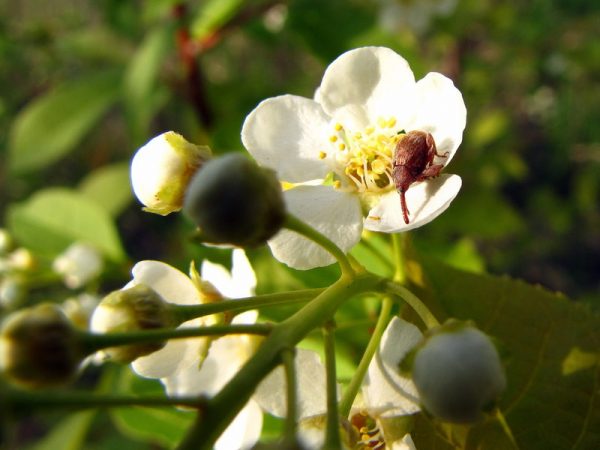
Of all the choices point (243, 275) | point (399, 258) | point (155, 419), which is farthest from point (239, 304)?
point (155, 419)

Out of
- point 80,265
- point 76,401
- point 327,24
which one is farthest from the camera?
point 327,24

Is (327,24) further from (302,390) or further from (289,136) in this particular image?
(302,390)

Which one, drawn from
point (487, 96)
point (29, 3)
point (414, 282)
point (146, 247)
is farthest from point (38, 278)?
point (29, 3)

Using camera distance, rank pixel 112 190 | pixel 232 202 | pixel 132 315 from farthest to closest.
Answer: pixel 112 190
pixel 132 315
pixel 232 202

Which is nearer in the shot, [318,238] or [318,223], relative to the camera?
[318,238]

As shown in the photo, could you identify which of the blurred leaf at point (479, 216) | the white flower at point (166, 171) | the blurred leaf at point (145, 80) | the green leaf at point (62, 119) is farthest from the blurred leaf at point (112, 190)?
the white flower at point (166, 171)

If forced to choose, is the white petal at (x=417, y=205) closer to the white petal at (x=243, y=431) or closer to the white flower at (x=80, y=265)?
the white petal at (x=243, y=431)

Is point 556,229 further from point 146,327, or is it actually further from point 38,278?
point 146,327
